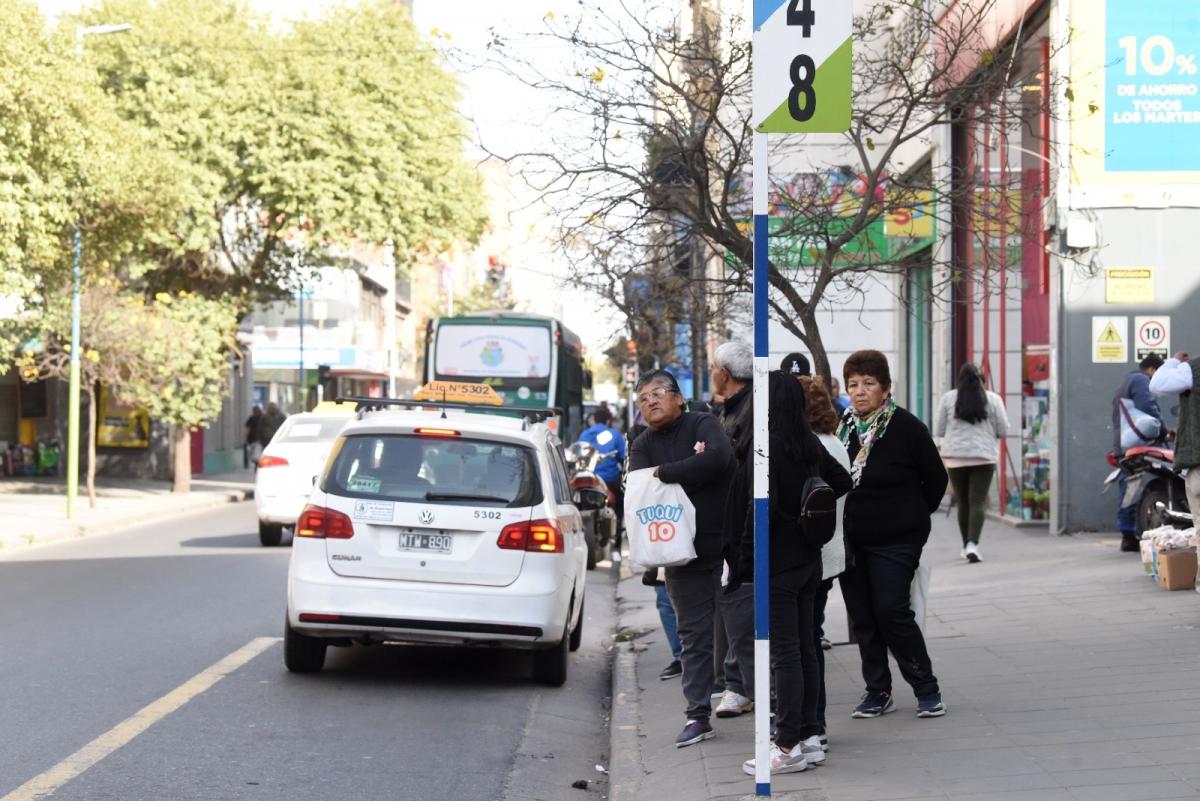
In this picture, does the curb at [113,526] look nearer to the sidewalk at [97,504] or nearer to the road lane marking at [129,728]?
the sidewalk at [97,504]

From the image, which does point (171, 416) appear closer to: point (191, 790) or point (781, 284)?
point (781, 284)

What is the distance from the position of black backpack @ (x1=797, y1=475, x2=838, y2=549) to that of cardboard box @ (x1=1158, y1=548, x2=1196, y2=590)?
6.03 m

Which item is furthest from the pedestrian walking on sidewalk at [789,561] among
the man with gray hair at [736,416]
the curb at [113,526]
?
the curb at [113,526]

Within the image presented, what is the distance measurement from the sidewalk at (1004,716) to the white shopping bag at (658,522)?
0.93 meters

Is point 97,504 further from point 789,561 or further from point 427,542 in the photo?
point 789,561

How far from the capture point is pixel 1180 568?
11898 mm

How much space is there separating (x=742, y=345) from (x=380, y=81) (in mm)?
27095

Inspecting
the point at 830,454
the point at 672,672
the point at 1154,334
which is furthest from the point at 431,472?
the point at 1154,334

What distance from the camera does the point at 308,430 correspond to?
68.1 feet

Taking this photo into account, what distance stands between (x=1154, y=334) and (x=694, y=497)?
968 cm

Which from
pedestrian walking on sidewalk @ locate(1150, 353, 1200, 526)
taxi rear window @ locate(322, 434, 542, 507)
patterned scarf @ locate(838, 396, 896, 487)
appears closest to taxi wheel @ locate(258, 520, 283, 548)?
taxi rear window @ locate(322, 434, 542, 507)

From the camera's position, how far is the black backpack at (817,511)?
22.0 feet

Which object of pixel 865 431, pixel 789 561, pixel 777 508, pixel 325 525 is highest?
pixel 865 431

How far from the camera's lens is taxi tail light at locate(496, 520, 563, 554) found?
32.1 feet
